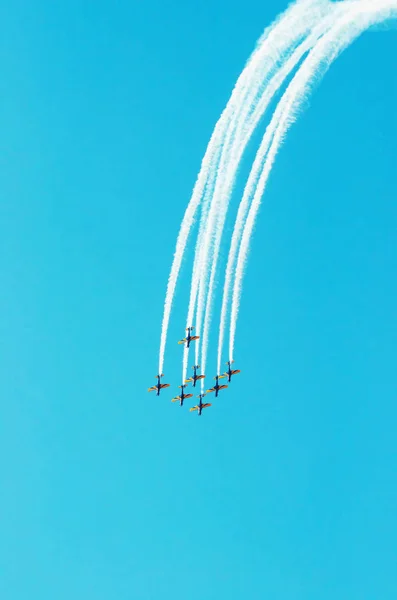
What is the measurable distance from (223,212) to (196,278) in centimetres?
313

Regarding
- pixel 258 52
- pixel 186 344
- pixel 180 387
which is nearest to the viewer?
pixel 258 52

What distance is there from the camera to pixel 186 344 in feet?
138

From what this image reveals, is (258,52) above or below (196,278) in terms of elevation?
above

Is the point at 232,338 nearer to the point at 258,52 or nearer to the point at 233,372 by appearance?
the point at 233,372

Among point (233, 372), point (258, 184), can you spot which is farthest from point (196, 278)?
point (233, 372)

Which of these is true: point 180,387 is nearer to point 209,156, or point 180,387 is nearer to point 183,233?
point 183,233

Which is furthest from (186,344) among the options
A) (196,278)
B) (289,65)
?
(289,65)

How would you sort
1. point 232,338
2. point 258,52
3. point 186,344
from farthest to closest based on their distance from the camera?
1. point 186,344
2. point 232,338
3. point 258,52

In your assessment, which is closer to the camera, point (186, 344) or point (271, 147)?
point (271, 147)

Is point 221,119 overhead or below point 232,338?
overhead

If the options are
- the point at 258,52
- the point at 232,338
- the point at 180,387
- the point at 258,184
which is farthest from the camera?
the point at 180,387

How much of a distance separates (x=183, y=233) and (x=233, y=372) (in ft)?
30.0

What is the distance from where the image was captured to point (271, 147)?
112ft

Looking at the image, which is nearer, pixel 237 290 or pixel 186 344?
pixel 237 290
